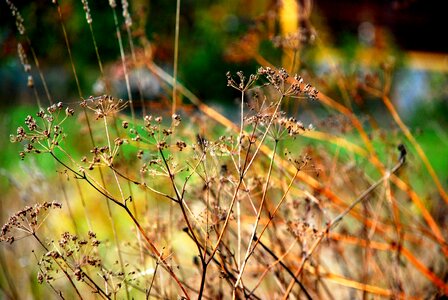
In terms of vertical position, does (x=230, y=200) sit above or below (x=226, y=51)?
below

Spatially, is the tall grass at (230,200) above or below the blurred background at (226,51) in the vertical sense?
below

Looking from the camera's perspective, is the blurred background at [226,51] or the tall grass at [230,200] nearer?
the tall grass at [230,200]

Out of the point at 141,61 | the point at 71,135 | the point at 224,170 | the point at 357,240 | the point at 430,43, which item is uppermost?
the point at 430,43

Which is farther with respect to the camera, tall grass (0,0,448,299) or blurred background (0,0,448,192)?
blurred background (0,0,448,192)

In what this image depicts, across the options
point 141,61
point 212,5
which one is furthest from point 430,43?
point 141,61

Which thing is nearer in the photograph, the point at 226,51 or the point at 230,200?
the point at 230,200

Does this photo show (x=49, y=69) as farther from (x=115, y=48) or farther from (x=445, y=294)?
(x=445, y=294)

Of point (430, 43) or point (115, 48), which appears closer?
point (115, 48)

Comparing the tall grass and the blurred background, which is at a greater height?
the blurred background
